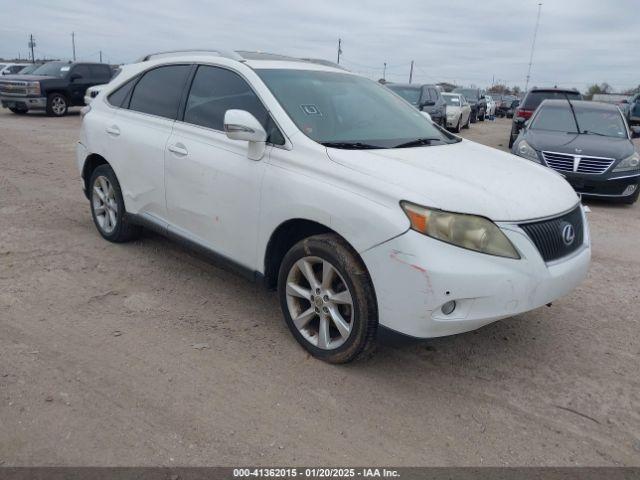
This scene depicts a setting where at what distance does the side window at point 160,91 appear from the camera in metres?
4.43

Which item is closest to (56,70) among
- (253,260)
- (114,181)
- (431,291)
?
(114,181)

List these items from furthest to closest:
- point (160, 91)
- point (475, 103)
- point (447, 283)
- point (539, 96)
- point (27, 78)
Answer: point (475, 103) → point (27, 78) → point (539, 96) → point (160, 91) → point (447, 283)

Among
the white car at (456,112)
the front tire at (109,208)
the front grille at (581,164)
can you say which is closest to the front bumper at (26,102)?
the white car at (456,112)

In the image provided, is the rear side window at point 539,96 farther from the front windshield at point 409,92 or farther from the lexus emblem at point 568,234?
the lexus emblem at point 568,234

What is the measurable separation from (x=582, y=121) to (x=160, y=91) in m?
7.60

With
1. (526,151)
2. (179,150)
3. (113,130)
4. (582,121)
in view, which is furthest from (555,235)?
(582,121)

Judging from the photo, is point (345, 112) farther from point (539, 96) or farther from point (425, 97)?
point (539, 96)

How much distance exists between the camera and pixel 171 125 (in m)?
4.34

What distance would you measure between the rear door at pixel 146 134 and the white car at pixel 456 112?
1480 cm

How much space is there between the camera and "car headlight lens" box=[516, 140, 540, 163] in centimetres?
850

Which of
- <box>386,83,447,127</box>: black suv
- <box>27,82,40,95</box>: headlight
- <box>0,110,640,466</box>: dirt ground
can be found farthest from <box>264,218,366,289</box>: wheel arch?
<box>27,82,40,95</box>: headlight

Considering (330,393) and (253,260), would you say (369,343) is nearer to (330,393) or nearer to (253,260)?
(330,393)

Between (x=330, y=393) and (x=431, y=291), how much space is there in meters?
0.85

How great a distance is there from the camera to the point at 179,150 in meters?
4.13
